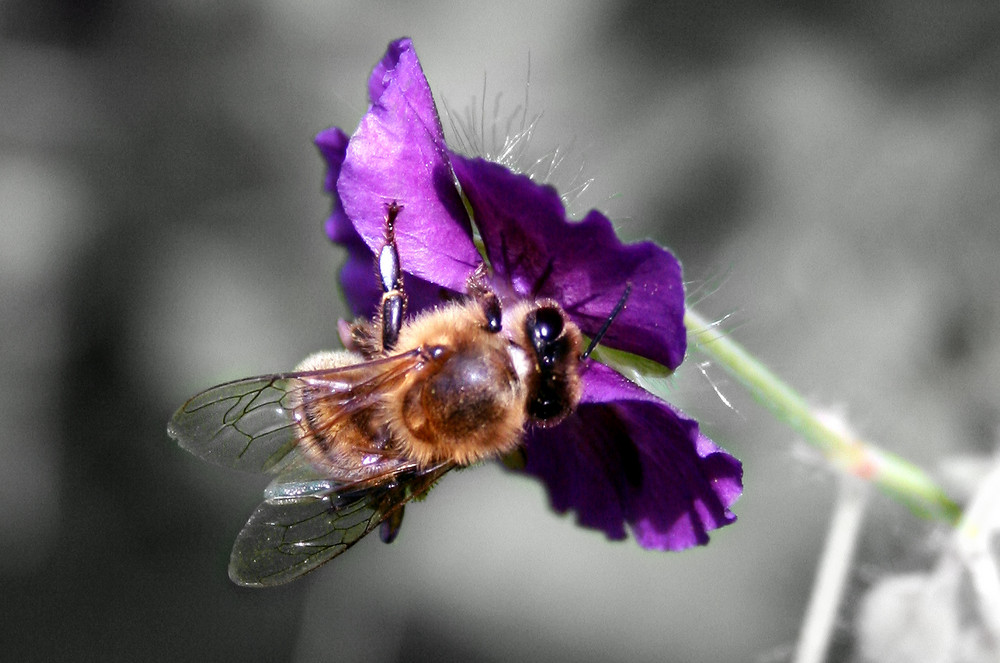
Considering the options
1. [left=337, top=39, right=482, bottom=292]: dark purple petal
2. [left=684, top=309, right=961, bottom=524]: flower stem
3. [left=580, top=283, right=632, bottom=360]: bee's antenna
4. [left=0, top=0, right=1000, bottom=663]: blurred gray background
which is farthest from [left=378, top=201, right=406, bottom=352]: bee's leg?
[left=0, top=0, right=1000, bottom=663]: blurred gray background

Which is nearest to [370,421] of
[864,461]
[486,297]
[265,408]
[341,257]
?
[265,408]

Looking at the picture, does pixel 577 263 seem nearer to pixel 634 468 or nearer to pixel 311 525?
pixel 634 468

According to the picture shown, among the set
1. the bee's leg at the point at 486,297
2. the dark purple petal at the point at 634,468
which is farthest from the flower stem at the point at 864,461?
the bee's leg at the point at 486,297

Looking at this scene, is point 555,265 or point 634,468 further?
point 634,468

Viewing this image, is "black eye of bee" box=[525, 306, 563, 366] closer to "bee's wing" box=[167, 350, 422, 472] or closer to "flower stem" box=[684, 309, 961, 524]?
"bee's wing" box=[167, 350, 422, 472]

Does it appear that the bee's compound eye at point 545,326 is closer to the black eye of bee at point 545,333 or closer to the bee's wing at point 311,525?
the black eye of bee at point 545,333
